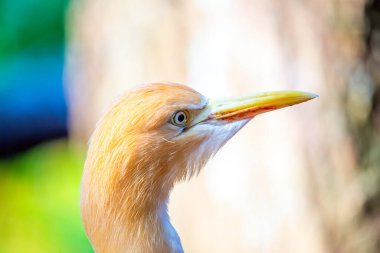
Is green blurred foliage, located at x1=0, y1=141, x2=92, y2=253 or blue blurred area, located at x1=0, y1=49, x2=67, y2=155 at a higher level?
blue blurred area, located at x1=0, y1=49, x2=67, y2=155

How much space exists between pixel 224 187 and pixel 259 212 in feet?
0.58

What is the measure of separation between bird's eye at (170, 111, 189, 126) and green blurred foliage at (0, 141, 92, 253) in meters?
2.48

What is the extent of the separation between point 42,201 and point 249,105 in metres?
2.78

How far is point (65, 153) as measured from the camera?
4.21m

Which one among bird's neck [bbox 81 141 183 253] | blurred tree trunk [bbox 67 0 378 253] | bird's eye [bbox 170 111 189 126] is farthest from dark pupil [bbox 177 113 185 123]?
blurred tree trunk [bbox 67 0 378 253]

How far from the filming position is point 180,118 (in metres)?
1.36

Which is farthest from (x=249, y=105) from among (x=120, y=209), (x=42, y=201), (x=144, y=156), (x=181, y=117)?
(x=42, y=201)

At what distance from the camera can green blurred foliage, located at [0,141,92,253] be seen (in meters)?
3.66

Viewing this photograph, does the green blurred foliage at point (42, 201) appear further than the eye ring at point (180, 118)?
Yes

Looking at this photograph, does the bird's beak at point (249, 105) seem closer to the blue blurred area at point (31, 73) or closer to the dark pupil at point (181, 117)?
the dark pupil at point (181, 117)

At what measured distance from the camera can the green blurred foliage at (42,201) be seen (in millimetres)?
3664

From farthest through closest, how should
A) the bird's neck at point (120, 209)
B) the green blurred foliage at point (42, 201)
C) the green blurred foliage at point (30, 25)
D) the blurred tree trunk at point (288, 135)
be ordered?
the green blurred foliage at point (30, 25) < the green blurred foliage at point (42, 201) < the blurred tree trunk at point (288, 135) < the bird's neck at point (120, 209)

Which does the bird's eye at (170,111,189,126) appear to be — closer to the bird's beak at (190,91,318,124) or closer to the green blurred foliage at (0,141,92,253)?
the bird's beak at (190,91,318,124)

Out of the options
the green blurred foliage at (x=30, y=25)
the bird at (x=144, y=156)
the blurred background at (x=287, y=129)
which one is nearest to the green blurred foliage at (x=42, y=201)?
the green blurred foliage at (x=30, y=25)
